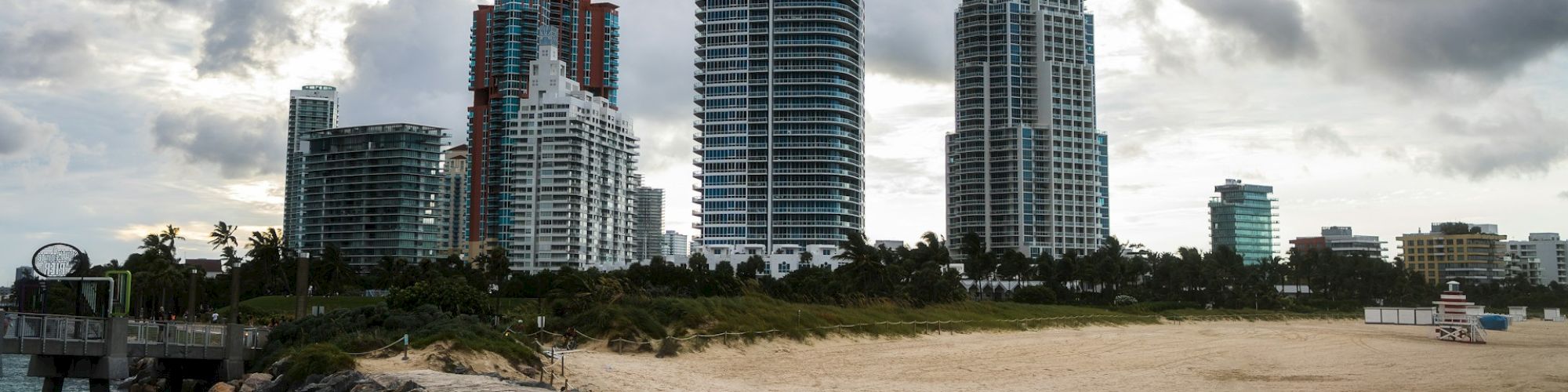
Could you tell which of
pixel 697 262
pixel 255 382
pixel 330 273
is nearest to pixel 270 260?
pixel 330 273

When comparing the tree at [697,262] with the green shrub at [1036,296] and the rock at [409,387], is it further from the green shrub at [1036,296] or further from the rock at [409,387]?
the rock at [409,387]

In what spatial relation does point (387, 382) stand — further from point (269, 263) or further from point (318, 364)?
point (269, 263)

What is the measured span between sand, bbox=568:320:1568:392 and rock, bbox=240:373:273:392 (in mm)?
9412

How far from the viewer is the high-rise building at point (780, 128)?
182 metres

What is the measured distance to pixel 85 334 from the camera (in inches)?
1417

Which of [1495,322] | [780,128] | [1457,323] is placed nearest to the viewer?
[1457,323]

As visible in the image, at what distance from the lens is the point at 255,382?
37.0m

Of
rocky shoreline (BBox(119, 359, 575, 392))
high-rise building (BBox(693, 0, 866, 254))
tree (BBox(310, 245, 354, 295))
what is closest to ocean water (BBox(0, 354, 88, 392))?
rocky shoreline (BBox(119, 359, 575, 392))

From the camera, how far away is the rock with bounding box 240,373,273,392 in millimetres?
35938

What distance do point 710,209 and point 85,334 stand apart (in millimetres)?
148716

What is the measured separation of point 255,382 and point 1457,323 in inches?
2087

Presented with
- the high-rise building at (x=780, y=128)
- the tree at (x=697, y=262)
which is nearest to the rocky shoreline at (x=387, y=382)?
the tree at (x=697, y=262)

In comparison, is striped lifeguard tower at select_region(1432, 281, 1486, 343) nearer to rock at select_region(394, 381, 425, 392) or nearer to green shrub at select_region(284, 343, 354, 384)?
rock at select_region(394, 381, 425, 392)

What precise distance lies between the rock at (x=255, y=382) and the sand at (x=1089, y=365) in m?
9.41
